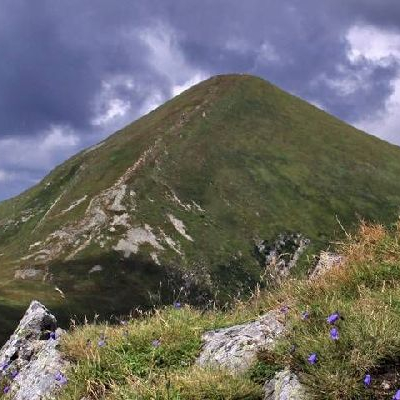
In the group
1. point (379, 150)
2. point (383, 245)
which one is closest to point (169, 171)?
point (379, 150)

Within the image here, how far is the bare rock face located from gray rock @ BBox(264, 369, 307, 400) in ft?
9.39

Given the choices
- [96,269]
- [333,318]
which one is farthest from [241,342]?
[96,269]

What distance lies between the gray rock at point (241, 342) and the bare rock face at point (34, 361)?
81.1 inches

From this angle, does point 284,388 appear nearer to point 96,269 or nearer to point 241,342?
point 241,342

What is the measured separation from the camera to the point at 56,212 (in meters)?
161

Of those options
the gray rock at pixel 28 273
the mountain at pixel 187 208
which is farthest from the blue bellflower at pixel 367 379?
the gray rock at pixel 28 273

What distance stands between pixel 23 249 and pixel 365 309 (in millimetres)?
150092

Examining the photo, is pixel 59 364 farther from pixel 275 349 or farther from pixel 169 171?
pixel 169 171

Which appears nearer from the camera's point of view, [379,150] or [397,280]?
[397,280]

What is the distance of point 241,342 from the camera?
8.03 metres

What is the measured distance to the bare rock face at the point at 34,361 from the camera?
8743 millimetres

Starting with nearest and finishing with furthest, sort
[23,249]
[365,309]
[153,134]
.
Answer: [365,309], [23,249], [153,134]

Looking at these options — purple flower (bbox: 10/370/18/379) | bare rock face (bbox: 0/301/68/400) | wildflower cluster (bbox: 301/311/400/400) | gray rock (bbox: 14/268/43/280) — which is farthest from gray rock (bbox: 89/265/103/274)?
wildflower cluster (bbox: 301/311/400/400)

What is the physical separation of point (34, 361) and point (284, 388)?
212 inches
